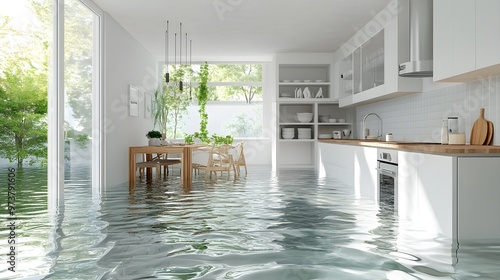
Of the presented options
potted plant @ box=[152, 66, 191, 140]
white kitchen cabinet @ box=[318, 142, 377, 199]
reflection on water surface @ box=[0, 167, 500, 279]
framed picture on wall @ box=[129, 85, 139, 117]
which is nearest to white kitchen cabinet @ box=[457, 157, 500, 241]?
reflection on water surface @ box=[0, 167, 500, 279]

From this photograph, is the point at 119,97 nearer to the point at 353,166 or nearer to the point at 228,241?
the point at 353,166

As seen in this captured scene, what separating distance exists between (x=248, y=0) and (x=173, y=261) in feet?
15.1

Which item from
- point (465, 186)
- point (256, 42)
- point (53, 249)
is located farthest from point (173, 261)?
point (256, 42)

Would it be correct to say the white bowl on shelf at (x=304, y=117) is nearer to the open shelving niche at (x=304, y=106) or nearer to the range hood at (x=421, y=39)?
the open shelving niche at (x=304, y=106)

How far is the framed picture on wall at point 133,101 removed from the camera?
9.04m

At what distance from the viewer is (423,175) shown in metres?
4.24

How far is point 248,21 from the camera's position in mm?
8008

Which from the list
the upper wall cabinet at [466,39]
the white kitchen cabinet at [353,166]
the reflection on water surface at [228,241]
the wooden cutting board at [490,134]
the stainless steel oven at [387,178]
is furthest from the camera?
the white kitchen cabinet at [353,166]

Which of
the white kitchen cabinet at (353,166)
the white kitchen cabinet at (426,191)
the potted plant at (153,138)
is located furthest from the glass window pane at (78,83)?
the white kitchen cabinet at (426,191)

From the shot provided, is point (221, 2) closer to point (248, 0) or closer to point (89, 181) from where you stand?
point (248, 0)

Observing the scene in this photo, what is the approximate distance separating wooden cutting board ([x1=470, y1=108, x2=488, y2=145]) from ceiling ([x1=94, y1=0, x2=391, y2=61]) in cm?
259

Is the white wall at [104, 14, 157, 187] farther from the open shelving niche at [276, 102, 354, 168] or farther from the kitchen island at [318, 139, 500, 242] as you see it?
the kitchen island at [318, 139, 500, 242]

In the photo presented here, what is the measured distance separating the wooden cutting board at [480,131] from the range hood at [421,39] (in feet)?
3.41

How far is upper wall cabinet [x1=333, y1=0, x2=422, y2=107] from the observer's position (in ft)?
21.9
